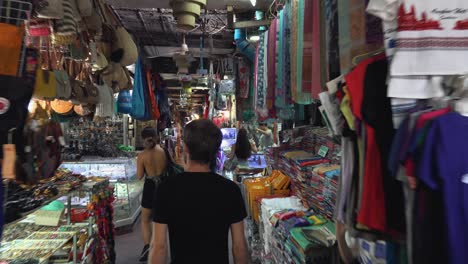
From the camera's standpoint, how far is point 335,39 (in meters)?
1.42

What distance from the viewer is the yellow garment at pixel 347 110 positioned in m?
1.13

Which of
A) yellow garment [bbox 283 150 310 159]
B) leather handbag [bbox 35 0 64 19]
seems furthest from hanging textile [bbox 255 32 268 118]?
leather handbag [bbox 35 0 64 19]

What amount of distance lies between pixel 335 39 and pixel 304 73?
0.48m

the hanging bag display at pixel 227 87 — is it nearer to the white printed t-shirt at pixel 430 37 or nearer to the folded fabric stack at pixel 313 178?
the folded fabric stack at pixel 313 178

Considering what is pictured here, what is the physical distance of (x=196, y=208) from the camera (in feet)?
5.63

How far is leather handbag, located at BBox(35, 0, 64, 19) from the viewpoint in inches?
67.6

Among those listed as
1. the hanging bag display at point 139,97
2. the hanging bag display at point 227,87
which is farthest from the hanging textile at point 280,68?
the hanging bag display at point 227,87

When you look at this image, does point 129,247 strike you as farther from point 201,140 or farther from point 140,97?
point 201,140

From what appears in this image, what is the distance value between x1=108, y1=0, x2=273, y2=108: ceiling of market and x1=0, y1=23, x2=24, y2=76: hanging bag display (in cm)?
302

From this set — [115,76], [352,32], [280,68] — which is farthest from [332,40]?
[115,76]

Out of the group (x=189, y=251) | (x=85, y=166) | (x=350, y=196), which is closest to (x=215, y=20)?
→ (x=85, y=166)

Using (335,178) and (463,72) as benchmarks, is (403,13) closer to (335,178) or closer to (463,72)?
(463,72)

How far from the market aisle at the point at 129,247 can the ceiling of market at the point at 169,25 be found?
350cm

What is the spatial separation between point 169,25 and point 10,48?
490 cm
